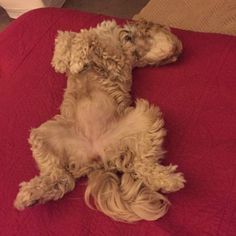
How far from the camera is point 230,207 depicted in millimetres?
1206

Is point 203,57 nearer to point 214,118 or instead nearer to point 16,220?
point 214,118

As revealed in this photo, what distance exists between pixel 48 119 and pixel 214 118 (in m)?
0.64

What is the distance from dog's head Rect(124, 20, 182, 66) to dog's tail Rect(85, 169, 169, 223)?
0.59 m

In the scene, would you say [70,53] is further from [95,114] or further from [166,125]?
[166,125]

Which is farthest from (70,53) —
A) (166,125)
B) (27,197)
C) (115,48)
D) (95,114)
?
(27,197)

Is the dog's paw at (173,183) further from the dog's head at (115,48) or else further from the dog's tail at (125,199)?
the dog's head at (115,48)

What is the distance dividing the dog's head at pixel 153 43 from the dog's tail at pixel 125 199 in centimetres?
59

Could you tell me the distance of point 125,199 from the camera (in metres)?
1.21

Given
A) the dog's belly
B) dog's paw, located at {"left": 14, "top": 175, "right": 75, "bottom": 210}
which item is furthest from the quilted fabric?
the dog's belly

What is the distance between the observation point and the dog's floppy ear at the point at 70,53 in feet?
5.10

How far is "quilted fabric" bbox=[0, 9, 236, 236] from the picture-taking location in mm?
1221

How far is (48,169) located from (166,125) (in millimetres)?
449

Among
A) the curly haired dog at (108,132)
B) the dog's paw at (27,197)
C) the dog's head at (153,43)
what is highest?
the dog's head at (153,43)

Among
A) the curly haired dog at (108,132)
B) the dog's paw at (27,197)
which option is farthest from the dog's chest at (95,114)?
the dog's paw at (27,197)
